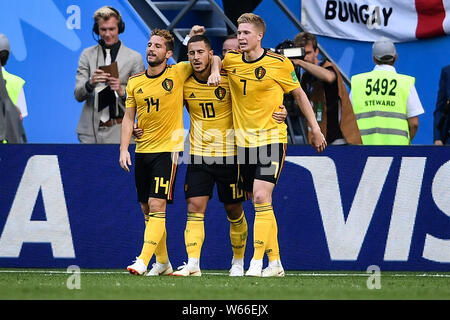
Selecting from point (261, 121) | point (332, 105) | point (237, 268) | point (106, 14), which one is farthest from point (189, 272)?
point (106, 14)

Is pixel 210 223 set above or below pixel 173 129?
below

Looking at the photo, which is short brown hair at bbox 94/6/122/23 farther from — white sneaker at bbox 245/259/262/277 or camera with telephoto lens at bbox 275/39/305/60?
white sneaker at bbox 245/259/262/277

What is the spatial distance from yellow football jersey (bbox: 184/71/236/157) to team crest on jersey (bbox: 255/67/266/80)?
1.03 feet

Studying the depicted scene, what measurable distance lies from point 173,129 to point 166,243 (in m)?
1.38

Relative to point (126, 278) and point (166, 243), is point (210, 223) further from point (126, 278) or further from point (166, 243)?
point (126, 278)

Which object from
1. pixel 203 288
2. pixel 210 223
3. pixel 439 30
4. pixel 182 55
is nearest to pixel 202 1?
pixel 182 55

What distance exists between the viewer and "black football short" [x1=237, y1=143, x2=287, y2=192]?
358 inches

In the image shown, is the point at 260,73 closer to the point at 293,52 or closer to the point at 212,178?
the point at 212,178

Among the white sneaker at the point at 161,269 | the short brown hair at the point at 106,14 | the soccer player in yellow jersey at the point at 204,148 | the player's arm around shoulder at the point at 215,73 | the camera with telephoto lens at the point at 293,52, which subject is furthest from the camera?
the camera with telephoto lens at the point at 293,52

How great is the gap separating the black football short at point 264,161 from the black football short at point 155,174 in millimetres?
586

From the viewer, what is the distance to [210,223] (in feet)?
34.1

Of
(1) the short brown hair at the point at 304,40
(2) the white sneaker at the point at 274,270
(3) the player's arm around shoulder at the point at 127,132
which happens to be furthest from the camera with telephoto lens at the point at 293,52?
(2) the white sneaker at the point at 274,270

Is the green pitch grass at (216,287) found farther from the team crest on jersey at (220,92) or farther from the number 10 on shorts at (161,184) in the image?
the team crest on jersey at (220,92)

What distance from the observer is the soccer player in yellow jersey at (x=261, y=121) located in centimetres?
909
